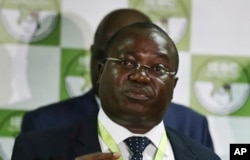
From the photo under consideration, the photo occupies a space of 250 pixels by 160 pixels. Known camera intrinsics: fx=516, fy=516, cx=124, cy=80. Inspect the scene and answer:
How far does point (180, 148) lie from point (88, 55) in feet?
3.00

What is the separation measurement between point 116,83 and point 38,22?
983mm

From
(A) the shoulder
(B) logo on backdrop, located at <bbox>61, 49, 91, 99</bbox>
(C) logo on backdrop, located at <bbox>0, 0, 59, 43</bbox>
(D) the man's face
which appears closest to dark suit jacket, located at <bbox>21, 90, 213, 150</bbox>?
(B) logo on backdrop, located at <bbox>61, 49, 91, 99</bbox>

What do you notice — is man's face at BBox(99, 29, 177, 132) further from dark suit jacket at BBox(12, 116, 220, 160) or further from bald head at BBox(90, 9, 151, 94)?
bald head at BBox(90, 9, 151, 94)

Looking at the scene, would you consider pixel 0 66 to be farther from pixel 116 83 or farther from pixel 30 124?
pixel 116 83

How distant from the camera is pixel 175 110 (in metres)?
1.72

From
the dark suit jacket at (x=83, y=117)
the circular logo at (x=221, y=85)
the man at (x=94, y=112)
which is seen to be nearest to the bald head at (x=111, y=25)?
the man at (x=94, y=112)

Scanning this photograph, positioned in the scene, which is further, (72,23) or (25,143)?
(72,23)

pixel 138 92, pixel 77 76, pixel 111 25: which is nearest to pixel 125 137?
pixel 138 92

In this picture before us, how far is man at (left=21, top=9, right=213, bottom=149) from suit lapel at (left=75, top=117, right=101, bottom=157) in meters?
0.55

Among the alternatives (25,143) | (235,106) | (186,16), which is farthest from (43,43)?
(25,143)

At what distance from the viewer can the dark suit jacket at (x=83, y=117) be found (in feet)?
5.47

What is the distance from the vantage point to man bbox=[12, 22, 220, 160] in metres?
0.95

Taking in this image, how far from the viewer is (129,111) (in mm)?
957

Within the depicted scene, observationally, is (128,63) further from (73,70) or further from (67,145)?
(73,70)
